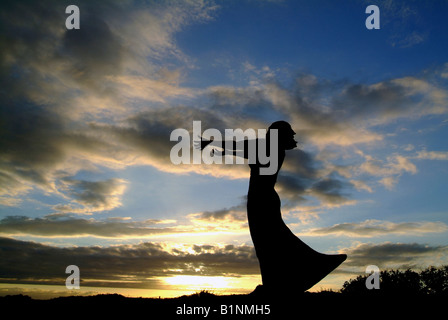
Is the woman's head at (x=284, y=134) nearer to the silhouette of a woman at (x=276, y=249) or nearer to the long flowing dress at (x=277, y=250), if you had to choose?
the silhouette of a woman at (x=276, y=249)

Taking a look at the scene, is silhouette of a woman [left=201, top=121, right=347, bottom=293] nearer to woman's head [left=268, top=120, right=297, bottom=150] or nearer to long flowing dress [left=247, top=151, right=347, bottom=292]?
long flowing dress [left=247, top=151, right=347, bottom=292]

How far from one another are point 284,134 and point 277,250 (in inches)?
139

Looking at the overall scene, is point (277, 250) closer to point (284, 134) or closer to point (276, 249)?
point (276, 249)

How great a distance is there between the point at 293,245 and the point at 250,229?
131 centimetres

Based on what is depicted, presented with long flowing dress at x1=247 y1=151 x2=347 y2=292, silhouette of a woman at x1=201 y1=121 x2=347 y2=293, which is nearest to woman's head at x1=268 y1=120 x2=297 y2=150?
silhouette of a woman at x1=201 y1=121 x2=347 y2=293

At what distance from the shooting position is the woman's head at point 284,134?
34.0 feet

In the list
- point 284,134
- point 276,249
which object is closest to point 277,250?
point 276,249

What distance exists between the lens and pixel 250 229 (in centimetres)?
988

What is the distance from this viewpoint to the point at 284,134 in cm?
1038
